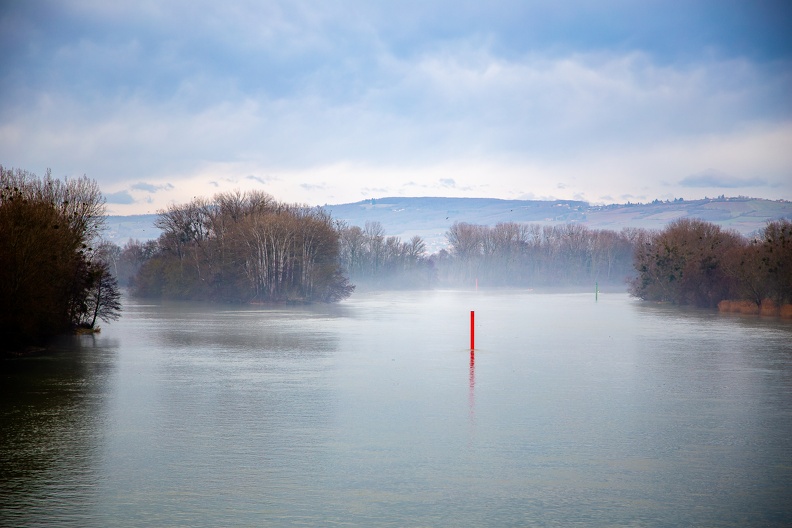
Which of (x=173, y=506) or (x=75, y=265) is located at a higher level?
(x=75, y=265)

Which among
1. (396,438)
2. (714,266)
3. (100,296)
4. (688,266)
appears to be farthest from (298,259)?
(396,438)

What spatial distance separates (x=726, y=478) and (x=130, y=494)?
24.1 feet

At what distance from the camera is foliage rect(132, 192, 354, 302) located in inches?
2926

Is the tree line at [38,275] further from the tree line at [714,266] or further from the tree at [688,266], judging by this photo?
the tree at [688,266]

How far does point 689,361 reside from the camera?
26031 millimetres

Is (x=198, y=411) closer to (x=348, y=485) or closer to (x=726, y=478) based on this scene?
(x=348, y=485)

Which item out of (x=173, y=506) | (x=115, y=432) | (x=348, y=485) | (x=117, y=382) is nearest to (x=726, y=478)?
(x=348, y=485)

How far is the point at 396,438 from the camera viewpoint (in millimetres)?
13625

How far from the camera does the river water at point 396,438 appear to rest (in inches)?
375

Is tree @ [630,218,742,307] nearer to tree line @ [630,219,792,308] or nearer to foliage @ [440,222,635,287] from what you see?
tree line @ [630,219,792,308]

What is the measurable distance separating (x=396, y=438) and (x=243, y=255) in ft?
201

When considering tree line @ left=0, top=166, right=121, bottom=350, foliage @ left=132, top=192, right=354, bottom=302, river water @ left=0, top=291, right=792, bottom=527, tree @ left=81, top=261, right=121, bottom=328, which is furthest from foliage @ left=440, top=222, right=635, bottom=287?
river water @ left=0, top=291, right=792, bottom=527

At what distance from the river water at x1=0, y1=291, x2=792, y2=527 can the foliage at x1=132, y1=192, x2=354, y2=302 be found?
1797 inches

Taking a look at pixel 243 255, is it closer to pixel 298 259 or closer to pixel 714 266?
pixel 298 259
